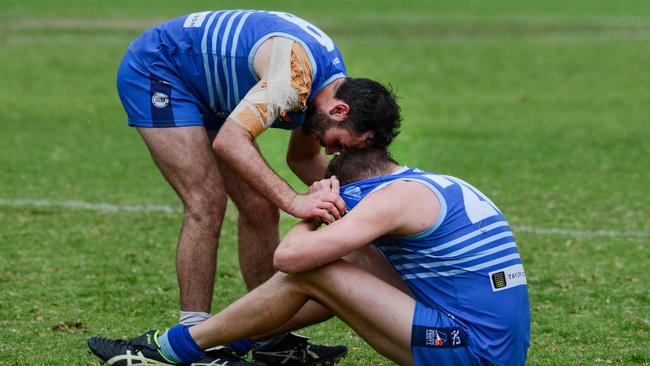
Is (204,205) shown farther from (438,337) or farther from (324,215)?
(438,337)

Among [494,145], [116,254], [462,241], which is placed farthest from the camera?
[494,145]

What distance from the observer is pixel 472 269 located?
486 centimetres

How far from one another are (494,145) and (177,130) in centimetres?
790

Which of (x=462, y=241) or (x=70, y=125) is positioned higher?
(x=462, y=241)

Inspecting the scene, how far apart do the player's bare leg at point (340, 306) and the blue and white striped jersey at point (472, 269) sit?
0.54 feet

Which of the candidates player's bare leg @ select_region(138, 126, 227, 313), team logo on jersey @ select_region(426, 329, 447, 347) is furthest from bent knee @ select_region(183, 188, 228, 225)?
team logo on jersey @ select_region(426, 329, 447, 347)

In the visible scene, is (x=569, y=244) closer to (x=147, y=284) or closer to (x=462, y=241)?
(x=147, y=284)

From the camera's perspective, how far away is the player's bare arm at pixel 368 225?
15.6ft

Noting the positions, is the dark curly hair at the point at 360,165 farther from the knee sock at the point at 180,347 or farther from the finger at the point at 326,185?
the knee sock at the point at 180,347

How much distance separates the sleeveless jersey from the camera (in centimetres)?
573

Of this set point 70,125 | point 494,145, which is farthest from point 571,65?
point 70,125

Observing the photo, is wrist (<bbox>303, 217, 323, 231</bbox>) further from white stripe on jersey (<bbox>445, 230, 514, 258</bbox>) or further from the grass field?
the grass field

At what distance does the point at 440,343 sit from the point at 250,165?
1.23 metres

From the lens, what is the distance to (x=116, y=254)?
27.0 ft
